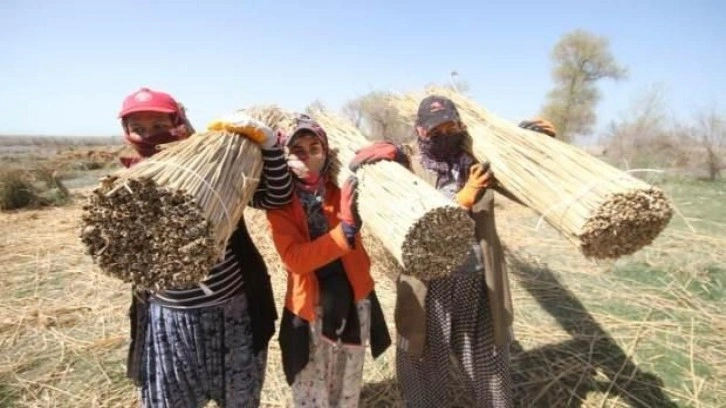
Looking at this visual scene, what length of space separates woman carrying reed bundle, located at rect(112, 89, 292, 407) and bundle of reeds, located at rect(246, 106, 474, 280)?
0.31m

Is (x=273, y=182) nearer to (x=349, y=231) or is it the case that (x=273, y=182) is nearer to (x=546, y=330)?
(x=349, y=231)

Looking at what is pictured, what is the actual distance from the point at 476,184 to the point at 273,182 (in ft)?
2.68

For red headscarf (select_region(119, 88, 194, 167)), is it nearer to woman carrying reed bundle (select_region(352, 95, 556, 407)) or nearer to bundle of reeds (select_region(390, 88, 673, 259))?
woman carrying reed bundle (select_region(352, 95, 556, 407))

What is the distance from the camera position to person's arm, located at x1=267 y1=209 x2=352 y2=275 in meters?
1.59

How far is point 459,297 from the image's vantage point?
6.98ft

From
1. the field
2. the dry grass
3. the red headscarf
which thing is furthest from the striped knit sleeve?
the dry grass

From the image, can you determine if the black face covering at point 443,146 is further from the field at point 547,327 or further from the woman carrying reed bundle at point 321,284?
the field at point 547,327

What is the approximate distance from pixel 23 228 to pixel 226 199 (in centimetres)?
755

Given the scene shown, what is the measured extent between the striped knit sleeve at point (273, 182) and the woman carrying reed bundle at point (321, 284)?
A: 0.05 m

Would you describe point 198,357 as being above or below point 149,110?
below

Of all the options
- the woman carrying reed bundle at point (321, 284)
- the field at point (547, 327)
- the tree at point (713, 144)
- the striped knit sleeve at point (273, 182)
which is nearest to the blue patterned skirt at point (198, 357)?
the woman carrying reed bundle at point (321, 284)

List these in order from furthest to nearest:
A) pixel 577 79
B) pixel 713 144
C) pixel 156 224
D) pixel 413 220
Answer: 1. pixel 577 79
2. pixel 713 144
3. pixel 413 220
4. pixel 156 224

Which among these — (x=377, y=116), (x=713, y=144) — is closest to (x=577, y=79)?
(x=713, y=144)

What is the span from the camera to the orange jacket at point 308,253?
1603mm
